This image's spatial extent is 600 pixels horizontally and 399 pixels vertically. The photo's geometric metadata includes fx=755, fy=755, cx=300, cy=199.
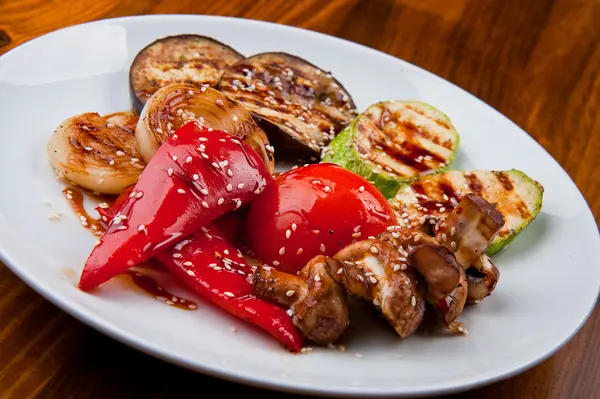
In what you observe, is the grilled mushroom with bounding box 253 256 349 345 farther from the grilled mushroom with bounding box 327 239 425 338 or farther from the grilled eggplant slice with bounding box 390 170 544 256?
the grilled eggplant slice with bounding box 390 170 544 256

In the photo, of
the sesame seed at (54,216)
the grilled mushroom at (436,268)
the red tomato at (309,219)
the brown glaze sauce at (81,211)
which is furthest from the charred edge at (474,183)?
the sesame seed at (54,216)

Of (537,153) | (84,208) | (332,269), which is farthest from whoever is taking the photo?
(537,153)

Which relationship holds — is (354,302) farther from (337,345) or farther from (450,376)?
(450,376)

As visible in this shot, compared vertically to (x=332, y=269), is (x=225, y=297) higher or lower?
lower

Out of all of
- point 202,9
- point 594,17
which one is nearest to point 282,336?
point 202,9

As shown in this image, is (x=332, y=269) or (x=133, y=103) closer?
(x=332, y=269)

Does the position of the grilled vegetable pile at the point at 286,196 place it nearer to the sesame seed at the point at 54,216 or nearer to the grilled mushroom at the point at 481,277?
the grilled mushroom at the point at 481,277

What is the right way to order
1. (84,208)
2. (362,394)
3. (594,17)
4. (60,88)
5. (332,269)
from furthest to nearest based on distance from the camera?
(594,17)
(60,88)
(84,208)
(332,269)
(362,394)
